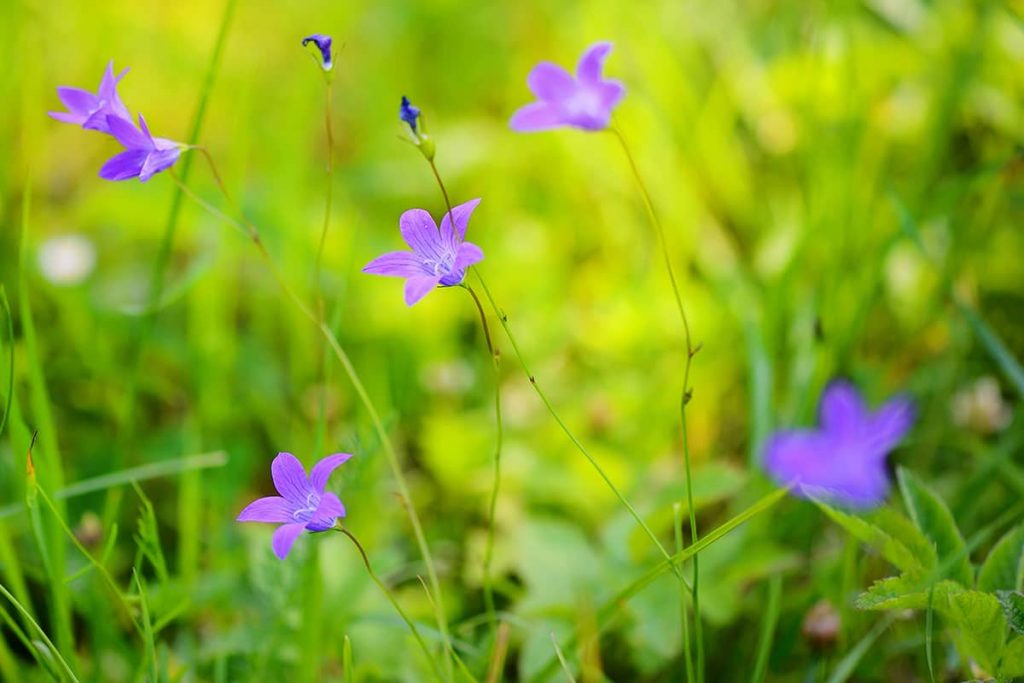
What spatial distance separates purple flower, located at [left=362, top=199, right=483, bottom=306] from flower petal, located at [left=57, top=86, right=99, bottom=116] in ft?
1.45

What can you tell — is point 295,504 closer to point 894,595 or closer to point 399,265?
point 399,265

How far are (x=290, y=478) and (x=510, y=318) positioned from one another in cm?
127

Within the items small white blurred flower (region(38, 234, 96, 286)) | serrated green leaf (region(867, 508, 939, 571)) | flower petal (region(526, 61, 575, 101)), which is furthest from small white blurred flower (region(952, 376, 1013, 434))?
small white blurred flower (region(38, 234, 96, 286))

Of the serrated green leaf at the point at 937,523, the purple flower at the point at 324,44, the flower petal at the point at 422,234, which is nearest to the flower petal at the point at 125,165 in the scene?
the purple flower at the point at 324,44

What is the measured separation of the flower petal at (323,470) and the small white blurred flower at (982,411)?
50.8 inches

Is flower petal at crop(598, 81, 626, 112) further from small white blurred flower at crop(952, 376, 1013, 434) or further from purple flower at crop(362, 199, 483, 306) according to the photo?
small white blurred flower at crop(952, 376, 1013, 434)

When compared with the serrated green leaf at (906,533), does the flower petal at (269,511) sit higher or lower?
higher

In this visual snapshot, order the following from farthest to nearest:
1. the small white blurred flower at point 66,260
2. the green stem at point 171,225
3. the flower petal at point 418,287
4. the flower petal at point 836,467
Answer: the small white blurred flower at point 66,260
the green stem at point 171,225
the flower petal at point 836,467
the flower petal at point 418,287

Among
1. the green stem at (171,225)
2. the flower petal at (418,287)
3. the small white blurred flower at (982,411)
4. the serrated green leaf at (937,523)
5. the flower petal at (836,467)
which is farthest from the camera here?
the small white blurred flower at (982,411)

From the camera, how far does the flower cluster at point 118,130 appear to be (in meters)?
1.04

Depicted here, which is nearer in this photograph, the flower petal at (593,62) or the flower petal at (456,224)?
the flower petal at (456,224)

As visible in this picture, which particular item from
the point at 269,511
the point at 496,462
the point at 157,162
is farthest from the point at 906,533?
the point at 157,162

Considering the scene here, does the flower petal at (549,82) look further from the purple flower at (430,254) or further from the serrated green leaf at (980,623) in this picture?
the serrated green leaf at (980,623)

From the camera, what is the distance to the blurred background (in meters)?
1.46
